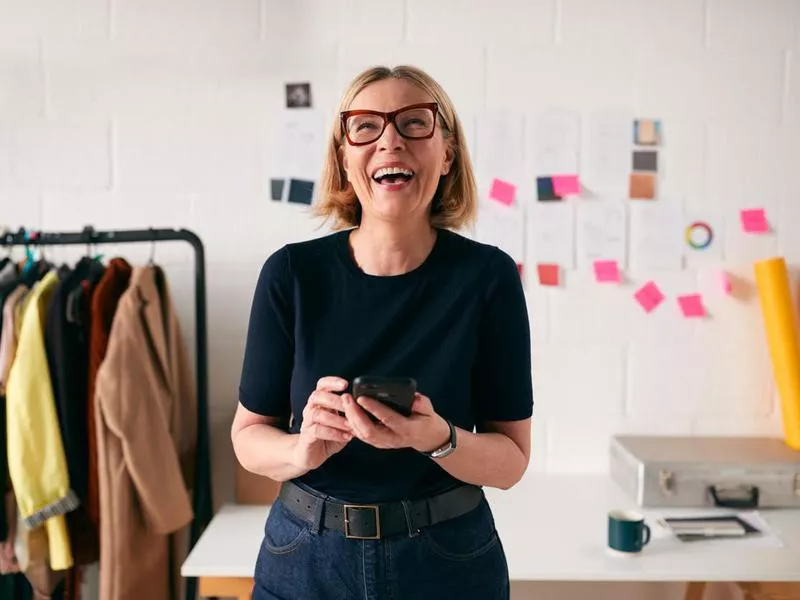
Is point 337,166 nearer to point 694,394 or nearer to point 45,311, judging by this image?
point 45,311

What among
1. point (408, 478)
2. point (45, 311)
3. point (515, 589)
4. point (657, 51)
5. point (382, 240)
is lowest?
point (515, 589)

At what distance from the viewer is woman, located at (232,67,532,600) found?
114 centimetres

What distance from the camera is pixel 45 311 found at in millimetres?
2010

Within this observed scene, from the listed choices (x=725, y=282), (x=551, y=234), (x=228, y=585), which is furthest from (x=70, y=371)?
(x=725, y=282)

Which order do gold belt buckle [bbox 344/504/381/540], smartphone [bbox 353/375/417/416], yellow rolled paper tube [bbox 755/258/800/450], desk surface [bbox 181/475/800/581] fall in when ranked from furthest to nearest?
yellow rolled paper tube [bbox 755/258/800/450], desk surface [bbox 181/475/800/581], gold belt buckle [bbox 344/504/381/540], smartphone [bbox 353/375/417/416]

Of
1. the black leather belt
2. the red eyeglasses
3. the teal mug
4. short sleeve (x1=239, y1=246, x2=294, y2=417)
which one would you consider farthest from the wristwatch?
the teal mug

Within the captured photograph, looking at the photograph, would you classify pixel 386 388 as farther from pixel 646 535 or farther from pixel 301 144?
pixel 301 144

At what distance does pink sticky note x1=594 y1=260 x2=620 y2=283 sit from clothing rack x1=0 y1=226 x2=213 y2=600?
1176 mm

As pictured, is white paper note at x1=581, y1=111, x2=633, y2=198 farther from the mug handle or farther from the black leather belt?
the black leather belt

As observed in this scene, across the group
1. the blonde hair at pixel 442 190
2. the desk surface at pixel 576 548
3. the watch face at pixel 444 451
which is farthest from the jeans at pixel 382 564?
→ the desk surface at pixel 576 548

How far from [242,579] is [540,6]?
179 centimetres

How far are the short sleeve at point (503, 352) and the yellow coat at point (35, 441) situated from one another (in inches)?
49.5

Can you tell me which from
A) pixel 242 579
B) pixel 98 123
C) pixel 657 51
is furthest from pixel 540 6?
pixel 242 579

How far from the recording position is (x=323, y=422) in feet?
3.38
